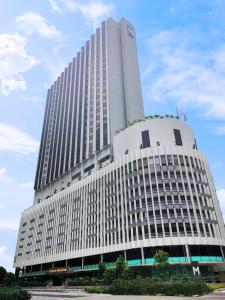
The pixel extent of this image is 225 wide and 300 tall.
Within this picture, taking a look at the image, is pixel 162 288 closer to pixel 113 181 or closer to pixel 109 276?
pixel 109 276

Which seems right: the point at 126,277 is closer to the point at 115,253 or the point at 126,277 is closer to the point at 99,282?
the point at 99,282

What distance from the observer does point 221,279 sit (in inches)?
2344

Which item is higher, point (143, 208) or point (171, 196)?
point (171, 196)

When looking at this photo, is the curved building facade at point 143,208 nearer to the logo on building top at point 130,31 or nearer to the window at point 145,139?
the window at point 145,139

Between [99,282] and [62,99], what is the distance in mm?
104810

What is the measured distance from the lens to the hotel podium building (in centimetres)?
7155

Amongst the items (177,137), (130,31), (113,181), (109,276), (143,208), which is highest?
(130,31)

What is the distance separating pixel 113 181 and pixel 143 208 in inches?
631

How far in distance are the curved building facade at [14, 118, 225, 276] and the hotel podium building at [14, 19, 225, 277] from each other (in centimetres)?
27

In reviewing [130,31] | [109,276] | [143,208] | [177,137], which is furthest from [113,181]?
[130,31]

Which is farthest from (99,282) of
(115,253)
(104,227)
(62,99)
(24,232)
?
(62,99)

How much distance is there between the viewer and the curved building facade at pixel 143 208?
69.9 m

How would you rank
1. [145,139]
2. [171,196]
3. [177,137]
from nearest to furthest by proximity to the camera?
[171,196] → [145,139] → [177,137]

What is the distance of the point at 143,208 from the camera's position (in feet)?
245
